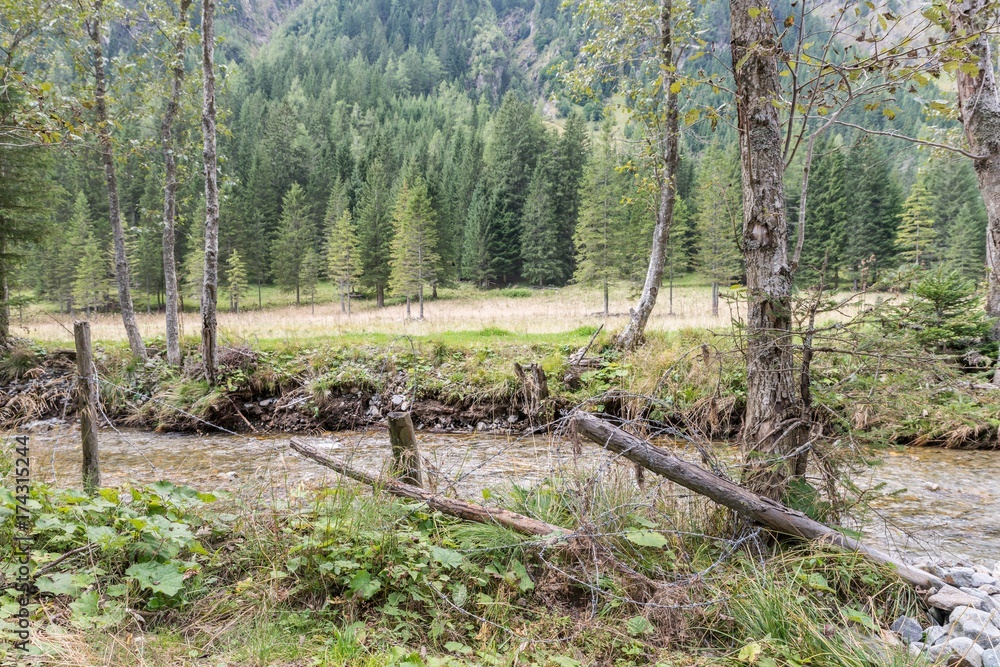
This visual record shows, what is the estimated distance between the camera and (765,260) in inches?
151

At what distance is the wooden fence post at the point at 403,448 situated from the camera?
4301 millimetres

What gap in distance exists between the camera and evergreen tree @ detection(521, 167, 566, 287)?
4709 centimetres

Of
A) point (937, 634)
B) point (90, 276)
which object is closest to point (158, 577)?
point (937, 634)

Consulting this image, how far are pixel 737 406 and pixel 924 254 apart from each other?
153ft

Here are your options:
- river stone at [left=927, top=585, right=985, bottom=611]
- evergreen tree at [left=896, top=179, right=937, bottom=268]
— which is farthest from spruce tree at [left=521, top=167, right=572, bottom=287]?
river stone at [left=927, top=585, right=985, bottom=611]

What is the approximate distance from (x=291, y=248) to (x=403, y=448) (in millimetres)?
44219

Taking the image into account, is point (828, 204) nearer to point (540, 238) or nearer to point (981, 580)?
point (540, 238)

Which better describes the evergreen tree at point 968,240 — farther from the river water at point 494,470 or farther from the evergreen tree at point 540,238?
the river water at point 494,470

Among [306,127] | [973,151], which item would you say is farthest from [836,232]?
[306,127]

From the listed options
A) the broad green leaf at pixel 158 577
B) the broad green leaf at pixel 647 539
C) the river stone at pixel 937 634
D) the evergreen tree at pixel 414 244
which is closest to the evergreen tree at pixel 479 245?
the evergreen tree at pixel 414 244

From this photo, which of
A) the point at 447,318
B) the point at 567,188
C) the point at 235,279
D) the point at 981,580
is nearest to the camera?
the point at 981,580

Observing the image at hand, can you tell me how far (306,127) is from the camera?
75062mm

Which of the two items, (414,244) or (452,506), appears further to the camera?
(414,244)

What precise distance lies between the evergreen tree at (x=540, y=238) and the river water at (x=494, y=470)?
3821cm
